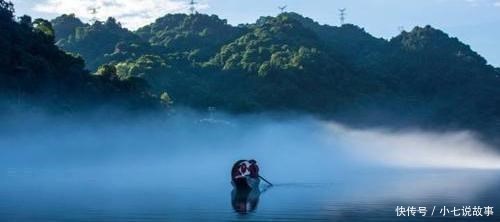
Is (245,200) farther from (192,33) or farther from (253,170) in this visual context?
(192,33)

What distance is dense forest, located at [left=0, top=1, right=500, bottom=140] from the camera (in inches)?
4550

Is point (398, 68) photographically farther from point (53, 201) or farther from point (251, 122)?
point (53, 201)

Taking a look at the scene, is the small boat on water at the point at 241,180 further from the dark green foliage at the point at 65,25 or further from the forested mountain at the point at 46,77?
the dark green foliage at the point at 65,25

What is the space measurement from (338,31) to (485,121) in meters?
51.5

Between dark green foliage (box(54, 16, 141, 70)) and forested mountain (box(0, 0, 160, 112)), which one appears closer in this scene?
forested mountain (box(0, 0, 160, 112))

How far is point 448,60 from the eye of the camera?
144m

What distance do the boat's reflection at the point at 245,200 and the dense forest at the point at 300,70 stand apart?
136 feet

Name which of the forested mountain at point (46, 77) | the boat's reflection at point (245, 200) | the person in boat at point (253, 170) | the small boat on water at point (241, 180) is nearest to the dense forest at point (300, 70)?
the forested mountain at point (46, 77)

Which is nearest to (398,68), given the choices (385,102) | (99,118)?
(385,102)

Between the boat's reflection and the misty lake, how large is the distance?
0.29 feet

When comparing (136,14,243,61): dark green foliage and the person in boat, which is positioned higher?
(136,14,243,61): dark green foliage

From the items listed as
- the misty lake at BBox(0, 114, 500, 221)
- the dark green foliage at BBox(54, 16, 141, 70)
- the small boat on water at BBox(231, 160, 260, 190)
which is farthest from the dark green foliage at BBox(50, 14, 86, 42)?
the small boat on water at BBox(231, 160, 260, 190)

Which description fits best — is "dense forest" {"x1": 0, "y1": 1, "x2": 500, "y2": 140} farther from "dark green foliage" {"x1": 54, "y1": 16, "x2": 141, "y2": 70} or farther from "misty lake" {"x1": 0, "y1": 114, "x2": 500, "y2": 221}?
"misty lake" {"x1": 0, "y1": 114, "x2": 500, "y2": 221}

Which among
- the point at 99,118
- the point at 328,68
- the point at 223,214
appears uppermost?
the point at 328,68
